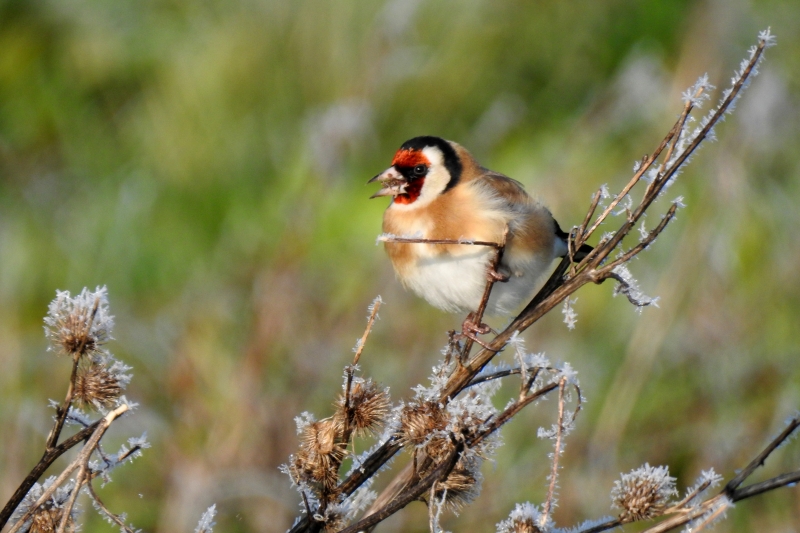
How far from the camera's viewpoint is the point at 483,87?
16.8 feet

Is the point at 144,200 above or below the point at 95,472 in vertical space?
above

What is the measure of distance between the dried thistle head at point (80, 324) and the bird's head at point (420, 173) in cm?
114

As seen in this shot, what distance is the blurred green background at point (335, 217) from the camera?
10.3ft

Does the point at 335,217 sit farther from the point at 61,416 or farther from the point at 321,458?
the point at 61,416

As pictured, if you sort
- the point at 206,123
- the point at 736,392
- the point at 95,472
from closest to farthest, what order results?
the point at 95,472 < the point at 736,392 < the point at 206,123

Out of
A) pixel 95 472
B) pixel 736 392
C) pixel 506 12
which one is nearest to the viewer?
pixel 95 472

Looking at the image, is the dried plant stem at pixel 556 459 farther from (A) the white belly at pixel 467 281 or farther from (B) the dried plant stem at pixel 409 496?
(A) the white belly at pixel 467 281

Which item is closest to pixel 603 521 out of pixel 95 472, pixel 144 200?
pixel 95 472

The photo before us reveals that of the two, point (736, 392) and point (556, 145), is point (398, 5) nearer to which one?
point (556, 145)

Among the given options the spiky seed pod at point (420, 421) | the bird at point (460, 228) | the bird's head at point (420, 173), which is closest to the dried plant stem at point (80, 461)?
the spiky seed pod at point (420, 421)

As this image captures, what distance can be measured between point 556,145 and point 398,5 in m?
1.08

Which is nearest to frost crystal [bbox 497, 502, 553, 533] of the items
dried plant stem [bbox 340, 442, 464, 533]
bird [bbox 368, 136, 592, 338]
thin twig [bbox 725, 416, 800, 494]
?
dried plant stem [bbox 340, 442, 464, 533]

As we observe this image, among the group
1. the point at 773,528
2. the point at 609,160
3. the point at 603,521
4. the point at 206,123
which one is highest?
the point at 206,123

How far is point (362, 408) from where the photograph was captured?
1.32m
